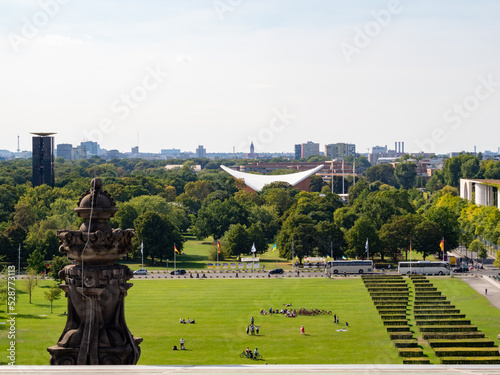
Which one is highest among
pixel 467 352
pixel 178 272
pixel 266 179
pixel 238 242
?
pixel 266 179

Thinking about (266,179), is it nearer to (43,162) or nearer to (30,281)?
(43,162)

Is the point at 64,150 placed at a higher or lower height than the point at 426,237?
higher

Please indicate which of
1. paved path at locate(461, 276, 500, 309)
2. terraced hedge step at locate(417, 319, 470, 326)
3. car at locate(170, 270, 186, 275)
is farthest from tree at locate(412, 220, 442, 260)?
terraced hedge step at locate(417, 319, 470, 326)

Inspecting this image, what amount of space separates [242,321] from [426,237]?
31.2m

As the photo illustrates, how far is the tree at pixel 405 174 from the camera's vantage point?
15825 centimetres

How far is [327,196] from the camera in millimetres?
92312

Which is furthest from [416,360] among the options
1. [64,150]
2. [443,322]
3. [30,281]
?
[64,150]

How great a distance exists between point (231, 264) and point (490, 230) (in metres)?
25.4

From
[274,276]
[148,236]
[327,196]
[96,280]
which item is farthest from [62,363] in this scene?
[327,196]

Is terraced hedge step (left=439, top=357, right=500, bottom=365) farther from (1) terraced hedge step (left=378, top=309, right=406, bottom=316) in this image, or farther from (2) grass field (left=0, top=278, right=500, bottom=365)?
(1) terraced hedge step (left=378, top=309, right=406, bottom=316)

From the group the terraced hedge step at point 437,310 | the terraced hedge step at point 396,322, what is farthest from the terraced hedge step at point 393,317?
the terraced hedge step at point 437,310

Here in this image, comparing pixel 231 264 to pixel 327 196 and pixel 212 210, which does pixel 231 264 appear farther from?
pixel 327 196

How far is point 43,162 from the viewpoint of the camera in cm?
8800

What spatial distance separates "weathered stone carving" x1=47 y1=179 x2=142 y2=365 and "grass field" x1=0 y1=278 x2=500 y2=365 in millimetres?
18347
